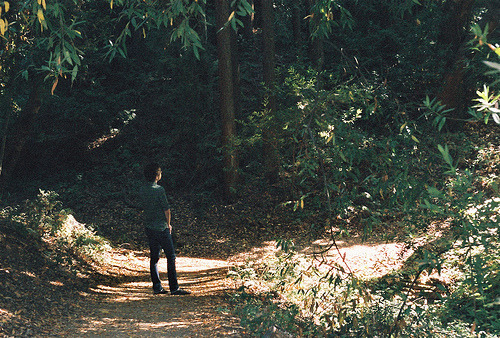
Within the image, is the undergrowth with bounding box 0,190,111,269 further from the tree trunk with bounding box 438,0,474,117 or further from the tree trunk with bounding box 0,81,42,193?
the tree trunk with bounding box 438,0,474,117

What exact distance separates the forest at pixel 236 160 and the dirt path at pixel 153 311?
7 cm

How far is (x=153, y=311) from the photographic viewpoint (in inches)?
254

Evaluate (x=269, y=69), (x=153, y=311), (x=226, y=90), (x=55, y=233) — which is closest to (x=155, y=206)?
(x=153, y=311)

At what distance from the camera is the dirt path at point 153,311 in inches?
219

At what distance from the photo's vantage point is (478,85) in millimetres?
14828

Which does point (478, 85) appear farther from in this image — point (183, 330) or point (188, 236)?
point (183, 330)

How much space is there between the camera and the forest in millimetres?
6000

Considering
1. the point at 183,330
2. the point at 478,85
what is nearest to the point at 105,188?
the point at 183,330

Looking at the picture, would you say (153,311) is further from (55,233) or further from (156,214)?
(55,233)

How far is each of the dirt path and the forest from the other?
0.07 meters

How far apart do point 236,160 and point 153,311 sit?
8502 millimetres

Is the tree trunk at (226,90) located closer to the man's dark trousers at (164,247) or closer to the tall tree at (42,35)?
the tall tree at (42,35)

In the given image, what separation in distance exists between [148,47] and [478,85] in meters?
12.9

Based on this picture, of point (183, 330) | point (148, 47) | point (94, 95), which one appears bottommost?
point (183, 330)
